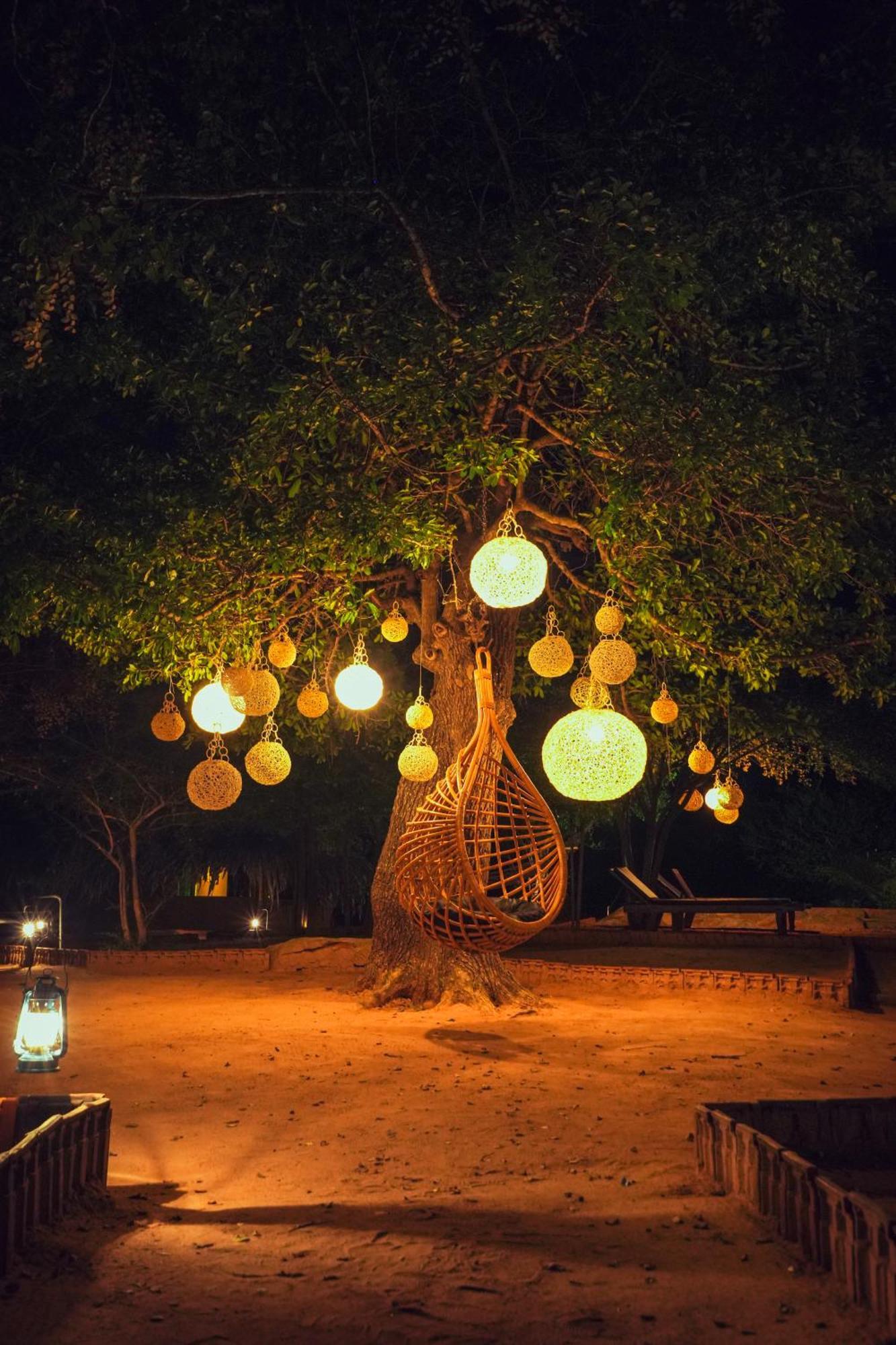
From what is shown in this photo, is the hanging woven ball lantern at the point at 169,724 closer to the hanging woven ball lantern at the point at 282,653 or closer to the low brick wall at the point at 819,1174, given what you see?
the hanging woven ball lantern at the point at 282,653

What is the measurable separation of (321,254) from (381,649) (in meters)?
7.02

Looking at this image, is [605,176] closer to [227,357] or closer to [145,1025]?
[227,357]

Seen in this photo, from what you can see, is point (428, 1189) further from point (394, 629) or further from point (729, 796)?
point (729, 796)

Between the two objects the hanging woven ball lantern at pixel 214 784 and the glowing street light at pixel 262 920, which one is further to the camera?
the glowing street light at pixel 262 920

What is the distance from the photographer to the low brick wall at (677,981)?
9734 millimetres

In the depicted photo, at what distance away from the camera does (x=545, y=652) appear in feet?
27.8

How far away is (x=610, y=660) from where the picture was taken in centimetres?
810

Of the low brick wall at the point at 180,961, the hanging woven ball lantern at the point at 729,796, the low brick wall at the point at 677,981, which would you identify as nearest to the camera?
the low brick wall at the point at 677,981

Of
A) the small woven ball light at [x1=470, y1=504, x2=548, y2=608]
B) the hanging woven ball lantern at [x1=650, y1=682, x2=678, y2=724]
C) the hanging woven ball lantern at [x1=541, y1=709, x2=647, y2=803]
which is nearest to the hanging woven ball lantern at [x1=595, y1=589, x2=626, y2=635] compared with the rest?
the hanging woven ball lantern at [x1=541, y1=709, x2=647, y2=803]

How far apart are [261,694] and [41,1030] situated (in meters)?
3.09

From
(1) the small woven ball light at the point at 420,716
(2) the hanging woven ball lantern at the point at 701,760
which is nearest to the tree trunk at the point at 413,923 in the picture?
(1) the small woven ball light at the point at 420,716

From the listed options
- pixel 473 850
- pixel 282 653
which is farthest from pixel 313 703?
pixel 473 850

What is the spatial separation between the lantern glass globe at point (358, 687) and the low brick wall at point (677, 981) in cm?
432

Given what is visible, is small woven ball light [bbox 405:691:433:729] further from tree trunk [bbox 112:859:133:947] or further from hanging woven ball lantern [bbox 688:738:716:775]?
tree trunk [bbox 112:859:133:947]
